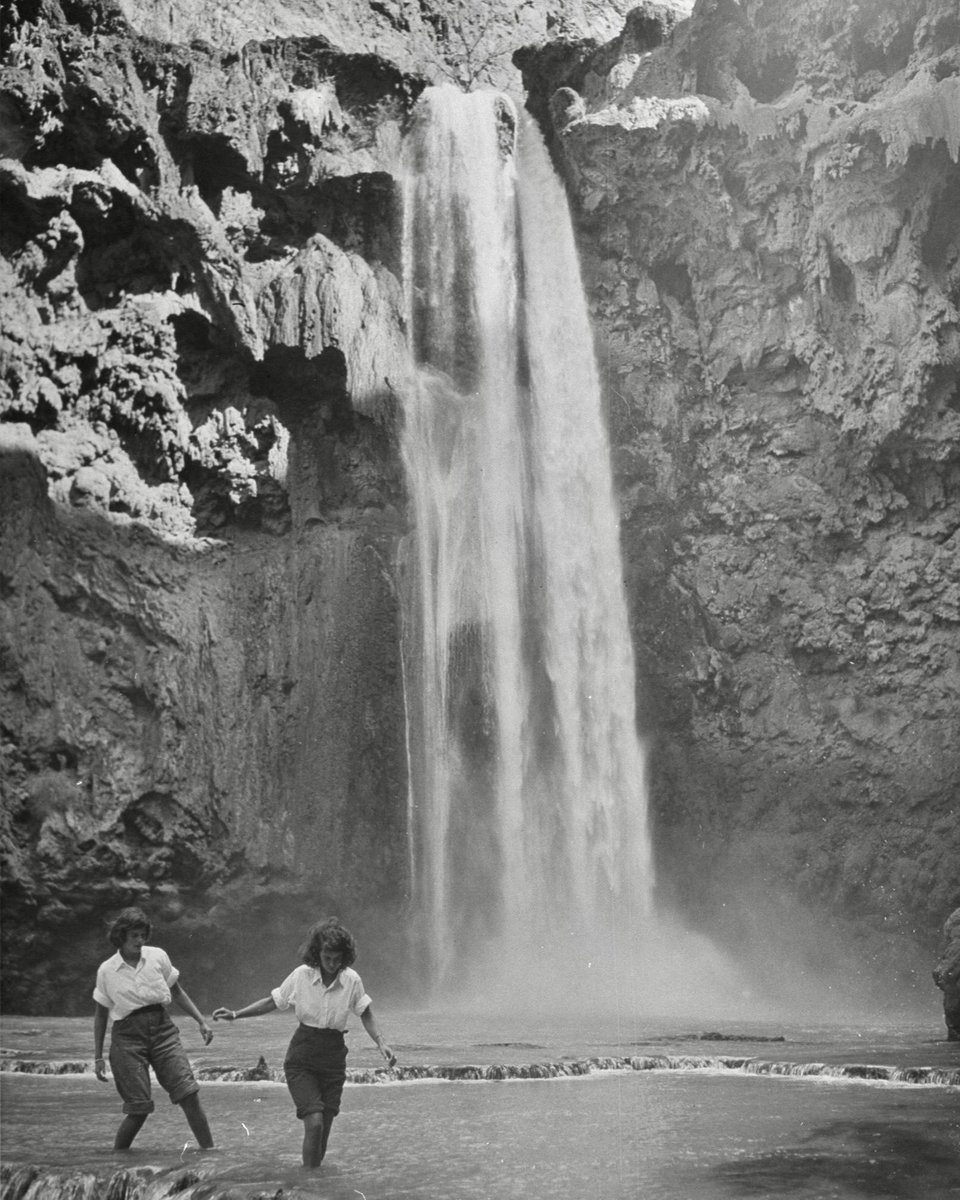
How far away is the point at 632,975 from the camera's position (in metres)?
23.2

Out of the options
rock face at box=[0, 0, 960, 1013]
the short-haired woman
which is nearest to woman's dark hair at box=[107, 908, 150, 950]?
the short-haired woman

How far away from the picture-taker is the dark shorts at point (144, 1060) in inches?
309

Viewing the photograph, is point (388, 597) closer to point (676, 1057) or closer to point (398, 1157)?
point (676, 1057)

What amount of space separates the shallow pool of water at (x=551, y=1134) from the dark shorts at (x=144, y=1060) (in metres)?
0.35

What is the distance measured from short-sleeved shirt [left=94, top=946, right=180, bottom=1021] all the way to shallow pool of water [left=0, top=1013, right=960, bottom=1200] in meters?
0.85

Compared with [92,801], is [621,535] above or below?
above

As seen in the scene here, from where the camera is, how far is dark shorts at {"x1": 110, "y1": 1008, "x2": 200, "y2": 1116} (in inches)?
309

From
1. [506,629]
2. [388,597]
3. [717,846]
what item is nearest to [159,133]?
[388,597]

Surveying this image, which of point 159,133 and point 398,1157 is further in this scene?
point 159,133

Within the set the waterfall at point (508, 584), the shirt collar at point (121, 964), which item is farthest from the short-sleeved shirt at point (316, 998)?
the waterfall at point (508, 584)

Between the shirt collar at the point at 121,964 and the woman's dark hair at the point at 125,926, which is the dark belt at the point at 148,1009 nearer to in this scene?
the shirt collar at the point at 121,964

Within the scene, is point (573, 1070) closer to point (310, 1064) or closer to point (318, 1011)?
point (310, 1064)

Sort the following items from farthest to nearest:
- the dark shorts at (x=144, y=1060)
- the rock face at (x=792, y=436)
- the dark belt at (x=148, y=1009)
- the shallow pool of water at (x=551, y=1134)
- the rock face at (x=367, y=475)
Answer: the rock face at (x=792, y=436) < the rock face at (x=367, y=475) < the dark belt at (x=148, y=1009) < the dark shorts at (x=144, y=1060) < the shallow pool of water at (x=551, y=1134)

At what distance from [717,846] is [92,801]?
428 inches
